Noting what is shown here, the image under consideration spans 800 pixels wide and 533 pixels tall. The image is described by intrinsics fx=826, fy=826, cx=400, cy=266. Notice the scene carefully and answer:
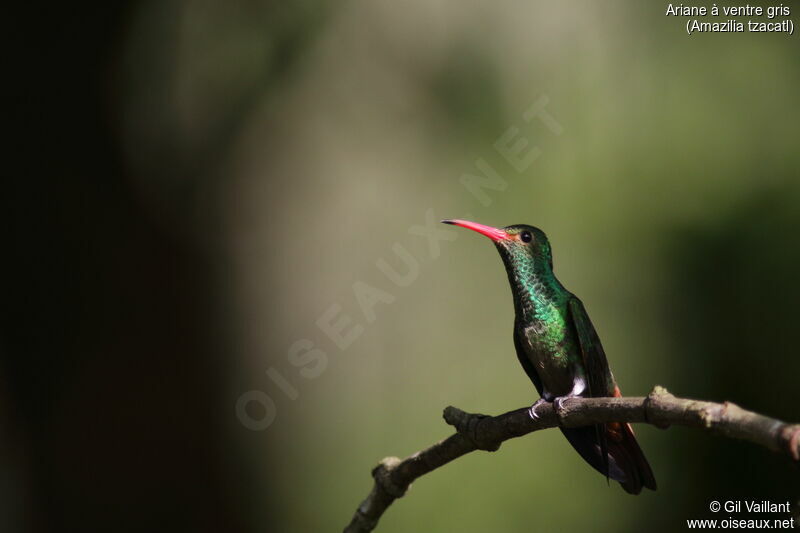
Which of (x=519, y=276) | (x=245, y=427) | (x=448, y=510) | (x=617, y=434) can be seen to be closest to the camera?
(x=617, y=434)

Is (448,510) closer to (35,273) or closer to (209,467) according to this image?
(209,467)

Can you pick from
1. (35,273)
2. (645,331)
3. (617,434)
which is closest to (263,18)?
(35,273)

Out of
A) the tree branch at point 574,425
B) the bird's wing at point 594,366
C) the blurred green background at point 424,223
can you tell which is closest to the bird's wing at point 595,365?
the bird's wing at point 594,366

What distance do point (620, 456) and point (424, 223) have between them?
153 inches

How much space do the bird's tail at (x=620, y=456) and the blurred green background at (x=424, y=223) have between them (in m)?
2.28

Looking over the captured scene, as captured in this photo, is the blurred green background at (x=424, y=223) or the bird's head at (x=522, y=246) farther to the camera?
the blurred green background at (x=424, y=223)

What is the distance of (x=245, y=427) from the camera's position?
4641 millimetres

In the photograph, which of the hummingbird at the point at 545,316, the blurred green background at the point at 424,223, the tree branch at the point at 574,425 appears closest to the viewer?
the tree branch at the point at 574,425

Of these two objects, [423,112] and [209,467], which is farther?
[423,112]

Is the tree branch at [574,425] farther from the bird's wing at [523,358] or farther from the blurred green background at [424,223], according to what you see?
the blurred green background at [424,223]

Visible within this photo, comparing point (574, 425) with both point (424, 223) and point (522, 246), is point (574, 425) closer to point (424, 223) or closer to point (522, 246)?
point (522, 246)

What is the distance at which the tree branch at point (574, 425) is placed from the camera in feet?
3.29

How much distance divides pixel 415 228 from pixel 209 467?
2.31 m

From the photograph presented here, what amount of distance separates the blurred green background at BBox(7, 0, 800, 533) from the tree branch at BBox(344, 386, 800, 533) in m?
2.10
